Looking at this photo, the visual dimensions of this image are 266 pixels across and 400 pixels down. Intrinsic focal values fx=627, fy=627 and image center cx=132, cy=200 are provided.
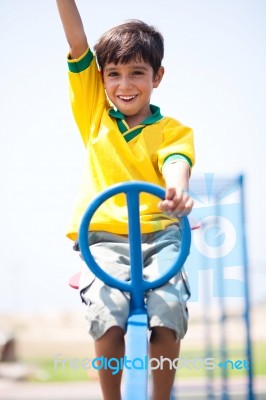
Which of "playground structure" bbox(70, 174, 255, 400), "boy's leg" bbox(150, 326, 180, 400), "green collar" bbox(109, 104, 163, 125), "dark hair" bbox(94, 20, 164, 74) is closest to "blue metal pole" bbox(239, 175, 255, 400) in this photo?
"playground structure" bbox(70, 174, 255, 400)

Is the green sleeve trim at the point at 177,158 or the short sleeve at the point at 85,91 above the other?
the short sleeve at the point at 85,91

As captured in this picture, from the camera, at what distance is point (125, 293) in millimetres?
1534

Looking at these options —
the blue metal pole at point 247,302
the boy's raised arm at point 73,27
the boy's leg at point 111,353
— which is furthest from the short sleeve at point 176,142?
the blue metal pole at point 247,302

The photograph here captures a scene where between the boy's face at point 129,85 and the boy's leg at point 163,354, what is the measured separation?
65 centimetres

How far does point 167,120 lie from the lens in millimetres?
1844

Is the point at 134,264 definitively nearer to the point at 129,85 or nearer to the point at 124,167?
the point at 124,167

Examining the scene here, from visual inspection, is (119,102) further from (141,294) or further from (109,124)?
(141,294)

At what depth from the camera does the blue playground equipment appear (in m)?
1.43

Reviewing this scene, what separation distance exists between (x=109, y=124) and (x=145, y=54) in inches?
8.8

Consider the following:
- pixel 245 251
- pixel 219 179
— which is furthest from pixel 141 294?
pixel 219 179

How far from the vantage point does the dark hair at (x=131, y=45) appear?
1760mm

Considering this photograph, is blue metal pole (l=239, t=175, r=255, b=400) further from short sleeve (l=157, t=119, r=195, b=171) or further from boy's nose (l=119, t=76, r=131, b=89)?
boy's nose (l=119, t=76, r=131, b=89)

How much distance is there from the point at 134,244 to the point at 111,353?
26 cm

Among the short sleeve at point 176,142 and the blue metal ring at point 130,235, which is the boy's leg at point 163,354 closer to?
the blue metal ring at point 130,235
